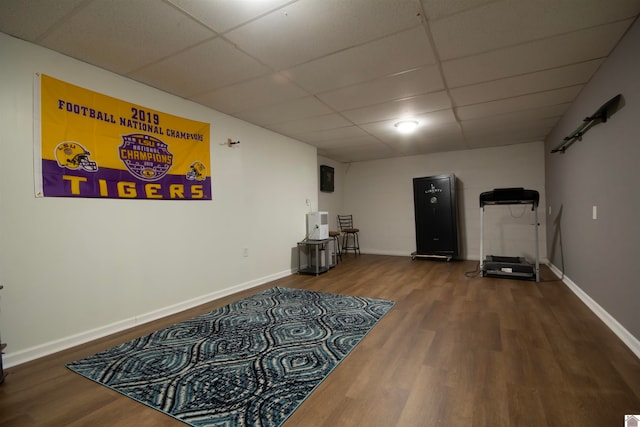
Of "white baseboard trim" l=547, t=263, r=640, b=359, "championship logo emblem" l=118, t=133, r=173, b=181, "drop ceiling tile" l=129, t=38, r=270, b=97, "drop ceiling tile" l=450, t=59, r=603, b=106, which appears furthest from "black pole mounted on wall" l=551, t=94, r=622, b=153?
"championship logo emblem" l=118, t=133, r=173, b=181

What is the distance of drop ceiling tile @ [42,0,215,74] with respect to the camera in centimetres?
180

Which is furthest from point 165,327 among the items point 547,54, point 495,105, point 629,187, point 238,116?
point 495,105

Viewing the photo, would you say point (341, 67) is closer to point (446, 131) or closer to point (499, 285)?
point (446, 131)

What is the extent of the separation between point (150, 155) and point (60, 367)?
1.87 metres

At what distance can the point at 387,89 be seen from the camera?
9.97ft

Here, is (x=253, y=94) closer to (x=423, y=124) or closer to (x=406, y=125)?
(x=406, y=125)

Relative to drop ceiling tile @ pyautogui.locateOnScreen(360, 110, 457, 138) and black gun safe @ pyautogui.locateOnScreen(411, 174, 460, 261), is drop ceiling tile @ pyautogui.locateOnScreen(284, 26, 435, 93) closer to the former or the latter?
drop ceiling tile @ pyautogui.locateOnScreen(360, 110, 457, 138)

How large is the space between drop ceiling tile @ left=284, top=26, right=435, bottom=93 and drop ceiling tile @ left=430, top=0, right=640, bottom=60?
0.17 metres

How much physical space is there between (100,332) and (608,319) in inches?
172

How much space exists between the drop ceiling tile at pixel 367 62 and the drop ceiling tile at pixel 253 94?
177 millimetres

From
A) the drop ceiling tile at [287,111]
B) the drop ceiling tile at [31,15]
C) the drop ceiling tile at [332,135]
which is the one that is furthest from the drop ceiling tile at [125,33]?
the drop ceiling tile at [332,135]

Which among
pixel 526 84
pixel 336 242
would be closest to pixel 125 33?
pixel 526 84

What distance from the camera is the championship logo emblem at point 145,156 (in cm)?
269

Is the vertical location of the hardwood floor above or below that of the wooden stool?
below
